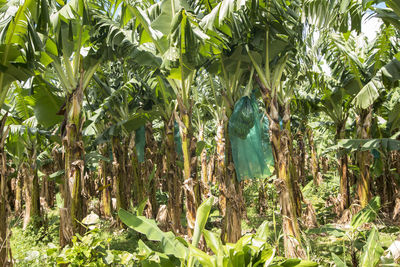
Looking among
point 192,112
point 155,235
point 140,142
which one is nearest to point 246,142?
point 192,112

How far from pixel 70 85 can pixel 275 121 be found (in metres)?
3.58

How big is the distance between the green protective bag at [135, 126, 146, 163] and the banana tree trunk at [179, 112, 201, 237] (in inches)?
191

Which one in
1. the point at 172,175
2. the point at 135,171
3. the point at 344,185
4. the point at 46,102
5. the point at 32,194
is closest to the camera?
the point at 46,102

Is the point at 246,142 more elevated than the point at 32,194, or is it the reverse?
the point at 246,142

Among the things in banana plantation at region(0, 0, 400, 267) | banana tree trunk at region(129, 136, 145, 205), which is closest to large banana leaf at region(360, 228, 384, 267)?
banana plantation at region(0, 0, 400, 267)

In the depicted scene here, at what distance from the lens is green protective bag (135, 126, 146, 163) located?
9.95m

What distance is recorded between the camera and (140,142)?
998 centimetres

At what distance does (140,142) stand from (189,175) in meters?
5.04

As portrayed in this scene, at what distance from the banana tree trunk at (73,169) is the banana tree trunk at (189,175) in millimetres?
1653

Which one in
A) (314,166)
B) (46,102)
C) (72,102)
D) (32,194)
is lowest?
(314,166)

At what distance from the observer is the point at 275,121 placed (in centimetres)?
573

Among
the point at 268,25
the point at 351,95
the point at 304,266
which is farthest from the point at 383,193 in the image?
the point at 304,266

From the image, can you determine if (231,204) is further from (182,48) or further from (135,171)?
(135,171)

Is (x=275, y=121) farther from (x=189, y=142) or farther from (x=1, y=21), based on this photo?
(x=1, y=21)
